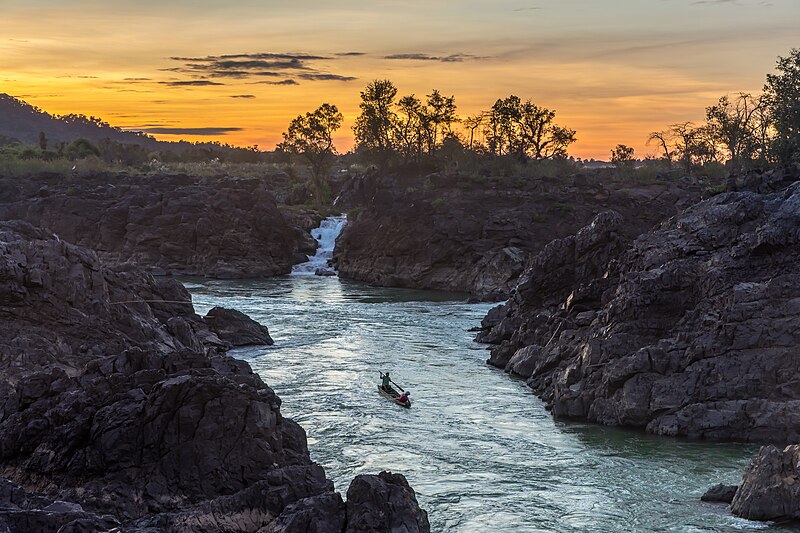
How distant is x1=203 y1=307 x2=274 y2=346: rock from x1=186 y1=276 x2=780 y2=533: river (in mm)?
1077

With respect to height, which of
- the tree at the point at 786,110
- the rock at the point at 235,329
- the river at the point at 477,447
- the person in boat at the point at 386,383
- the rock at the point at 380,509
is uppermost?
the tree at the point at 786,110

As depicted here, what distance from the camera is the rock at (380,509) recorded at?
19.8 m

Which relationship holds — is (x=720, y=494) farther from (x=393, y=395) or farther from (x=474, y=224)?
(x=474, y=224)

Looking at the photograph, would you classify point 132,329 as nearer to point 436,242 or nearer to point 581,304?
point 581,304

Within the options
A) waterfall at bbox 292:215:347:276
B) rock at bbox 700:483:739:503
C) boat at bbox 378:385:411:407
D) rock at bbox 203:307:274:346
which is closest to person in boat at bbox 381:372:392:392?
boat at bbox 378:385:411:407

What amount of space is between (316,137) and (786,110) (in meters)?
72.7

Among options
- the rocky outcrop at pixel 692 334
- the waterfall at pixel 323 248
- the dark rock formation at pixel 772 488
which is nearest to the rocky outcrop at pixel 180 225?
the waterfall at pixel 323 248

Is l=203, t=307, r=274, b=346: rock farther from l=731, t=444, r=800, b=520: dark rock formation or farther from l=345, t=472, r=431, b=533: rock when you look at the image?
l=345, t=472, r=431, b=533: rock

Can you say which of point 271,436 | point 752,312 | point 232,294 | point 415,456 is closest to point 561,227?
point 232,294

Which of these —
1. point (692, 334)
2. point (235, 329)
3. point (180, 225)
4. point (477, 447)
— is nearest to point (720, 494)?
point (477, 447)

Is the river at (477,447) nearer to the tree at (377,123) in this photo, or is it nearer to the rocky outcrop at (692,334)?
the rocky outcrop at (692,334)

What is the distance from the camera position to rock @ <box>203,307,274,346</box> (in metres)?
54.2

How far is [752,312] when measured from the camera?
37156 millimetres

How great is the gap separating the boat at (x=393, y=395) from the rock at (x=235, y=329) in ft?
45.2
